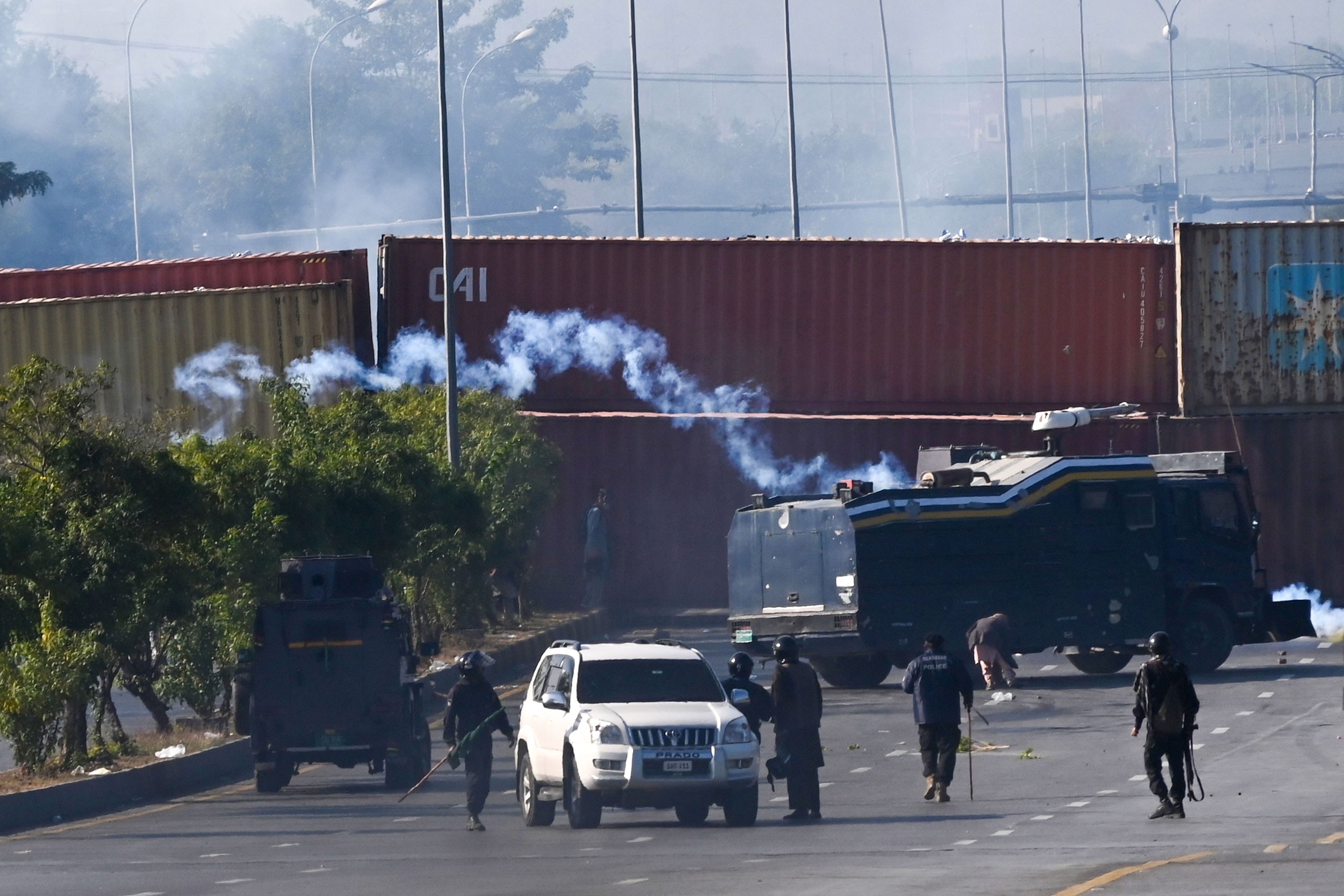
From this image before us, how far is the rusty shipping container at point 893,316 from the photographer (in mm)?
33625

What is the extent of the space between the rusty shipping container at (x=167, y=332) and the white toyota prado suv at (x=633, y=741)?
1985 centimetres

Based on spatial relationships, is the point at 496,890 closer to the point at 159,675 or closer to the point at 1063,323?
the point at 159,675

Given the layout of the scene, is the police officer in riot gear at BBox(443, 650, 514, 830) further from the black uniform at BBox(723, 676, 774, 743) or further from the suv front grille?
the black uniform at BBox(723, 676, 774, 743)

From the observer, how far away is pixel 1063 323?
33.8m

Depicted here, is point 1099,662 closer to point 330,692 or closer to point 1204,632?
point 1204,632

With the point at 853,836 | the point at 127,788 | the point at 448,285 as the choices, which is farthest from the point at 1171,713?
the point at 448,285

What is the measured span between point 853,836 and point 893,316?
20.9 metres

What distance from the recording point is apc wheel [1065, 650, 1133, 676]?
2480cm

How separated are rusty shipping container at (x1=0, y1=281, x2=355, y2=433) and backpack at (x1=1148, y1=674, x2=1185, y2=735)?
22.5 metres

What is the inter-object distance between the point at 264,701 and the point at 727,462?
54.9 ft

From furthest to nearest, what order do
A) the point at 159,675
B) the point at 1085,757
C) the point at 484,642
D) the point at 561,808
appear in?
the point at 484,642 → the point at 159,675 → the point at 1085,757 → the point at 561,808

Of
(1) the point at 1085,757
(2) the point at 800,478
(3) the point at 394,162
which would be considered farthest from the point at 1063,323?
(3) the point at 394,162

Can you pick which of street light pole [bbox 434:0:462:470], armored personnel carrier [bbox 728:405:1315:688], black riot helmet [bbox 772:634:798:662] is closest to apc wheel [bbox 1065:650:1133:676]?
armored personnel carrier [bbox 728:405:1315:688]

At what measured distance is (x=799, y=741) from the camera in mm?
15148
